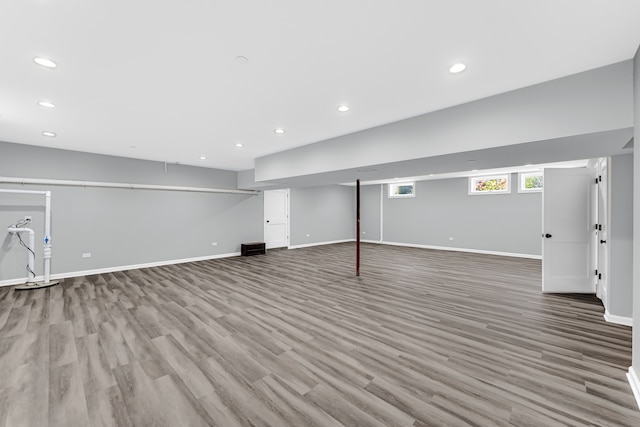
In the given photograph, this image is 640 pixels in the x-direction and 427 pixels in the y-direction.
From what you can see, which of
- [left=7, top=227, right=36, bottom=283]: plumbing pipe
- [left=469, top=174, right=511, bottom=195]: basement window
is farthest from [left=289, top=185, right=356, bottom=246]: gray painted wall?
[left=7, top=227, right=36, bottom=283]: plumbing pipe

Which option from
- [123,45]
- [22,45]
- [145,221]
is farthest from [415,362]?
[145,221]

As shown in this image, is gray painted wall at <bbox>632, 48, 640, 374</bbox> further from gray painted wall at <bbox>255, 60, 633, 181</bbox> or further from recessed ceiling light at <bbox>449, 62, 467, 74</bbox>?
recessed ceiling light at <bbox>449, 62, 467, 74</bbox>

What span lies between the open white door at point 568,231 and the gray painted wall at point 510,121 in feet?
8.46

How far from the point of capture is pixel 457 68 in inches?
90.4

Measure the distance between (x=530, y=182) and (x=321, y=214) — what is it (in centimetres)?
717

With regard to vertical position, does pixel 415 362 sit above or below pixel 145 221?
below

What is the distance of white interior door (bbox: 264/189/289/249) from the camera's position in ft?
30.2

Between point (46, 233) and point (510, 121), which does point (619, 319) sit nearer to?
point (510, 121)

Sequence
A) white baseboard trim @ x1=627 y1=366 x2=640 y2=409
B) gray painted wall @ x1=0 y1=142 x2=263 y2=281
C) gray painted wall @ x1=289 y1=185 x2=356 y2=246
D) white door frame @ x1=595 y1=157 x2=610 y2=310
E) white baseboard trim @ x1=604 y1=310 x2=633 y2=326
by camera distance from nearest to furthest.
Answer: white baseboard trim @ x1=627 y1=366 x2=640 y2=409 < white baseboard trim @ x1=604 y1=310 x2=633 y2=326 < white door frame @ x1=595 y1=157 x2=610 y2=310 < gray painted wall @ x1=0 y1=142 x2=263 y2=281 < gray painted wall @ x1=289 y1=185 x2=356 y2=246

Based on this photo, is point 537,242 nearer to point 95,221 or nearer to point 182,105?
point 182,105

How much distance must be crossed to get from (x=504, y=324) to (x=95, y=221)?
308 inches

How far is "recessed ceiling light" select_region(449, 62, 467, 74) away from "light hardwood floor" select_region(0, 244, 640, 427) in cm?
268

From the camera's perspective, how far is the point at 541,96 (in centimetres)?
256

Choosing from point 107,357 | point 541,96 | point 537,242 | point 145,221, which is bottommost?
point 107,357
